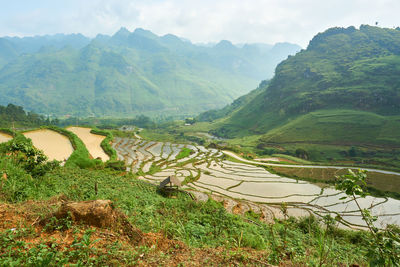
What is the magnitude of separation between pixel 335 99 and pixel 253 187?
115188 millimetres

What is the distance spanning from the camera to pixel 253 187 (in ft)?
122

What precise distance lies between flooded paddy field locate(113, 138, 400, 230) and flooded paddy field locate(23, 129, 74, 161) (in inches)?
470

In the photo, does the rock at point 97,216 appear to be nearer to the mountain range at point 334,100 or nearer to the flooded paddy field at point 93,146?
the flooded paddy field at point 93,146

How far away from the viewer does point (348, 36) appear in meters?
195

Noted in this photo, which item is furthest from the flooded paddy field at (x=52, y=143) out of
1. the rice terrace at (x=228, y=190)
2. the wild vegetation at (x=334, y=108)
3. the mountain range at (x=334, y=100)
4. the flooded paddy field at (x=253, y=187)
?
the mountain range at (x=334, y=100)

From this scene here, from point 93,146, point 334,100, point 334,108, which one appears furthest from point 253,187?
point 334,100

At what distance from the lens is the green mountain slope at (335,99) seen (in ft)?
293

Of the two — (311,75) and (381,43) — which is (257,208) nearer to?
(311,75)

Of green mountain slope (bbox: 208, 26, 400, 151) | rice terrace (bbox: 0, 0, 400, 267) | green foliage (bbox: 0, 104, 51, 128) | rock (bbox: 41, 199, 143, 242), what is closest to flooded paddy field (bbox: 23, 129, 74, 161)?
rice terrace (bbox: 0, 0, 400, 267)

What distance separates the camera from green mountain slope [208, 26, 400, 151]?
89.3 metres

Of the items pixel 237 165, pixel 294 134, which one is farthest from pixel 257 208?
pixel 294 134

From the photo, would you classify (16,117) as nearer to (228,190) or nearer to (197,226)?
(228,190)

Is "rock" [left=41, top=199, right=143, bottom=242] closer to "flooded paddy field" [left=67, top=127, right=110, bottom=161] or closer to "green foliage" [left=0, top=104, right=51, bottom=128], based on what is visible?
"flooded paddy field" [left=67, top=127, right=110, bottom=161]

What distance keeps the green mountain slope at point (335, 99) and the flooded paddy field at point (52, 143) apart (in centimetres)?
7847
